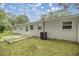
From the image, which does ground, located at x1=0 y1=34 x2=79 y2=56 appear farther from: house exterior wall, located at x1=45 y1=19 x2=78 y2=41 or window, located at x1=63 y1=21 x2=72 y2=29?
window, located at x1=63 y1=21 x2=72 y2=29

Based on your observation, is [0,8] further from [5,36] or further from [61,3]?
[61,3]

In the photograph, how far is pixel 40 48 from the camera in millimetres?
3715

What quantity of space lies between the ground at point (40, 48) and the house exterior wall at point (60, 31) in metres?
0.10

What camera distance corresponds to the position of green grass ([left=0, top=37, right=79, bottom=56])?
3.68 metres

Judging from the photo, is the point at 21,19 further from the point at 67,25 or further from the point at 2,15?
the point at 67,25

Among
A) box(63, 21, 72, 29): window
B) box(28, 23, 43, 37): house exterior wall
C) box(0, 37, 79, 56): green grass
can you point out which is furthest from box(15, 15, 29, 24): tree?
box(63, 21, 72, 29): window

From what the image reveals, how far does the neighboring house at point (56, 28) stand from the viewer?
11.9 feet

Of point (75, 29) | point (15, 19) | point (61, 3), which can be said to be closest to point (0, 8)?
point (15, 19)

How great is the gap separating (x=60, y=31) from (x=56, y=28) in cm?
10

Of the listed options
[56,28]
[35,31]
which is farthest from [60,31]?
[35,31]

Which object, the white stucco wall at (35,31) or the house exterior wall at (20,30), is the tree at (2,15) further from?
the white stucco wall at (35,31)

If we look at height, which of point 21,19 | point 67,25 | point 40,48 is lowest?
point 40,48

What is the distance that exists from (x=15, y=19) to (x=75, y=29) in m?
1.19

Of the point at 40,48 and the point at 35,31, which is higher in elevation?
the point at 35,31
